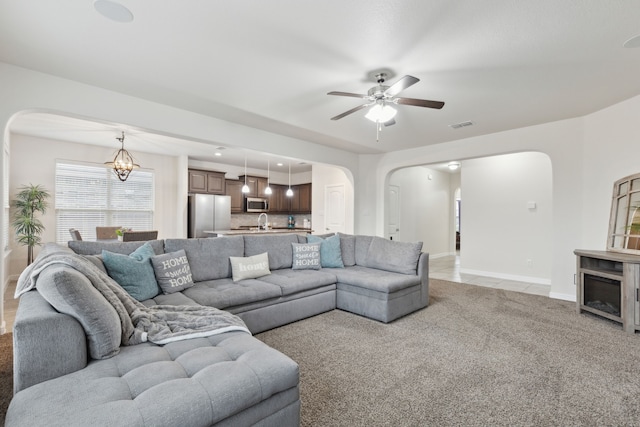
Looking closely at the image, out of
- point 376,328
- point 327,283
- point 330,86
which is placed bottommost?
point 376,328

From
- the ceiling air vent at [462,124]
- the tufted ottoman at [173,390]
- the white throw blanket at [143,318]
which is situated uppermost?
the ceiling air vent at [462,124]

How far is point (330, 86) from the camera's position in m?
3.23

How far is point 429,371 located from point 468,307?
1.99 metres

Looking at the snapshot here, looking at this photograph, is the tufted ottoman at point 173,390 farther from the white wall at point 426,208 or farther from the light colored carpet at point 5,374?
the white wall at point 426,208

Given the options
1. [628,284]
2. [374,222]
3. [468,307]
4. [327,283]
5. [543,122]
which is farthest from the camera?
[374,222]

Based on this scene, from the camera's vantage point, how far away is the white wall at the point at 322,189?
23.1ft

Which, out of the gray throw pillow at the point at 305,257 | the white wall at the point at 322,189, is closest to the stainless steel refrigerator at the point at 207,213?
the white wall at the point at 322,189

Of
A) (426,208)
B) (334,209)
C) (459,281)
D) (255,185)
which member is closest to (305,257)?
(459,281)

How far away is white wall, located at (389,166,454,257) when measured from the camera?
26.1 feet

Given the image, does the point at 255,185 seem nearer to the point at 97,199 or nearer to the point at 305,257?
the point at 97,199

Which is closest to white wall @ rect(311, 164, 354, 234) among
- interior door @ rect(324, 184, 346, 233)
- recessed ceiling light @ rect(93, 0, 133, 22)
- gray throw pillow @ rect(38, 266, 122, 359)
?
interior door @ rect(324, 184, 346, 233)

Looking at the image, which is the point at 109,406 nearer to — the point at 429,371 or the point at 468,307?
the point at 429,371

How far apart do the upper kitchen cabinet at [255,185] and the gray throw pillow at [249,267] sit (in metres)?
4.97

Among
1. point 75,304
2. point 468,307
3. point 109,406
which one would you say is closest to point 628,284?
point 468,307
